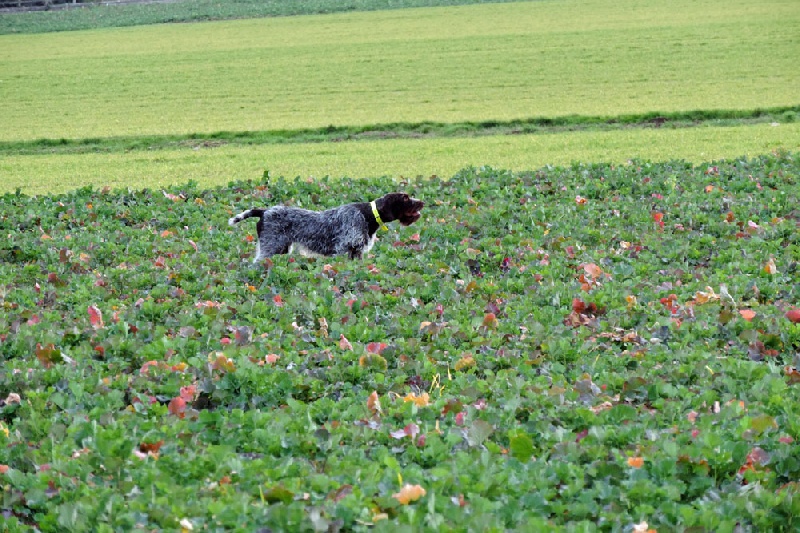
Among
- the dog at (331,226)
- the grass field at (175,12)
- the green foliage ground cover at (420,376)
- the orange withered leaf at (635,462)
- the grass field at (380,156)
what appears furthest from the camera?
the grass field at (175,12)

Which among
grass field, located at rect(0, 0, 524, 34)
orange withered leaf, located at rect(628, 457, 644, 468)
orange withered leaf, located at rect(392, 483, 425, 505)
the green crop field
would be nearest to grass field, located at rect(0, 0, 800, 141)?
grass field, located at rect(0, 0, 524, 34)

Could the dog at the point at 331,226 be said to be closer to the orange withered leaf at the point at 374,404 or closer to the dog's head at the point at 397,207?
the dog's head at the point at 397,207

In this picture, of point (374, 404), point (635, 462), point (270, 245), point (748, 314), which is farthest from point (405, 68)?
point (635, 462)

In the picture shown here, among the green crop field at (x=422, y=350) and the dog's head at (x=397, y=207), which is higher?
the dog's head at (x=397, y=207)

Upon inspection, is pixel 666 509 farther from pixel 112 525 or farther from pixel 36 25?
pixel 36 25

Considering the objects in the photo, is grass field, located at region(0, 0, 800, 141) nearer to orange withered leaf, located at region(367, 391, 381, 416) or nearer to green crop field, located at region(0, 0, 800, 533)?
green crop field, located at region(0, 0, 800, 533)

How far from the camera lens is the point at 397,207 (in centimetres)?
1051

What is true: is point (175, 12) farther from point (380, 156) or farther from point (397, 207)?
point (397, 207)

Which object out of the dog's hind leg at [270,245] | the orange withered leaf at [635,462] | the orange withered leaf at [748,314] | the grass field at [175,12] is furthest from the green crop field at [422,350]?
the grass field at [175,12]

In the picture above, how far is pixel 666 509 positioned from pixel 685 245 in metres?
6.39

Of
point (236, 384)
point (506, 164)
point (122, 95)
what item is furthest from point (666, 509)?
point (122, 95)

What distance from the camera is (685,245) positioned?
1035cm

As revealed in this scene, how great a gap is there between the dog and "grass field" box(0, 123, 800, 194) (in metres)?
7.85

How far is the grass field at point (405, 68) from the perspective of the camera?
2947 cm
